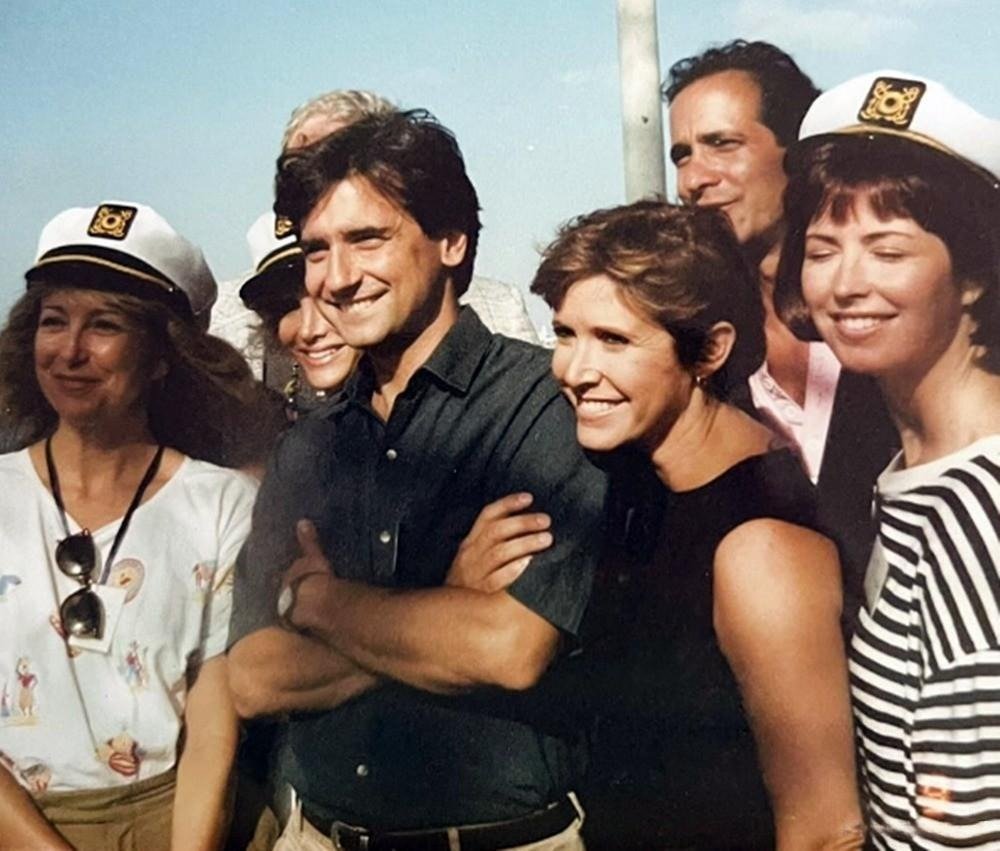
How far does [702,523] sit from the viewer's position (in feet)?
8.11

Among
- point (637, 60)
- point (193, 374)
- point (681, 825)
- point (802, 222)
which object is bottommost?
point (681, 825)

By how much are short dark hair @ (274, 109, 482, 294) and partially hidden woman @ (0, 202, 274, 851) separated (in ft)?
1.01

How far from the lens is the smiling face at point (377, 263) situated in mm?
2521

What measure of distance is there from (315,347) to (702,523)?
0.78m

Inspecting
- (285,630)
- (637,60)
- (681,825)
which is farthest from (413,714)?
(637,60)

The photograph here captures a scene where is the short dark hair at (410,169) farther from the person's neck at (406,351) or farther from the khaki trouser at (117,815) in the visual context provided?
the khaki trouser at (117,815)

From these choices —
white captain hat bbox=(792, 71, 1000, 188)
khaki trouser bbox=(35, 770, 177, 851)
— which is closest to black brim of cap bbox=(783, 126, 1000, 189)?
white captain hat bbox=(792, 71, 1000, 188)

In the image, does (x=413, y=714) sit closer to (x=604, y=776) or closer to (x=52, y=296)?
(x=604, y=776)

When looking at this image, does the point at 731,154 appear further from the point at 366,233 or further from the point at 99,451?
the point at 99,451

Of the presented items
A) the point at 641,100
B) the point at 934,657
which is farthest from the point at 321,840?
the point at 641,100

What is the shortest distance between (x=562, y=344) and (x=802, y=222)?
47 cm

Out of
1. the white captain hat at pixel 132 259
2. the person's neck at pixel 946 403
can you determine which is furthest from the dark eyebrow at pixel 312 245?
the person's neck at pixel 946 403

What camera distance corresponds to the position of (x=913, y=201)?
2.40m

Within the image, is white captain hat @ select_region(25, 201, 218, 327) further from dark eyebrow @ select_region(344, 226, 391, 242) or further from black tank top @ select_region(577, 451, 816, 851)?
black tank top @ select_region(577, 451, 816, 851)
